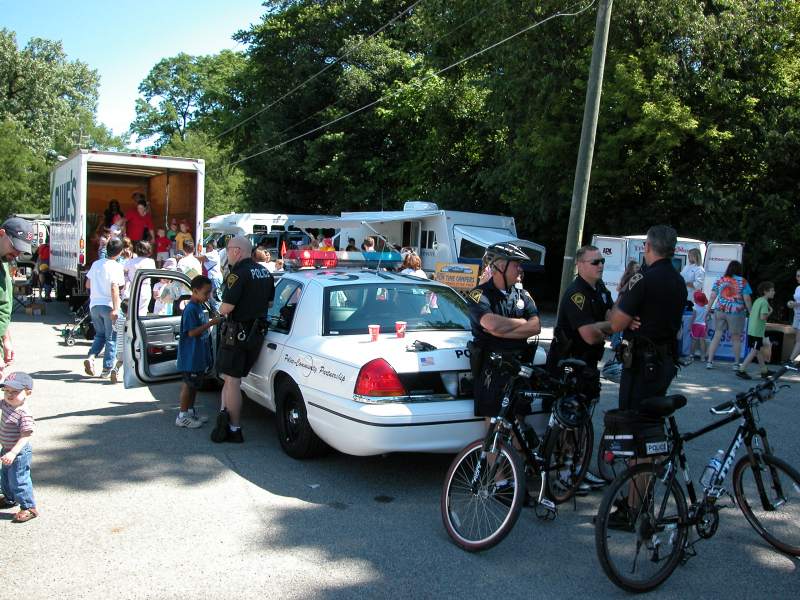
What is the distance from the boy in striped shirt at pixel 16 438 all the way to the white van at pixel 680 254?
11.7m

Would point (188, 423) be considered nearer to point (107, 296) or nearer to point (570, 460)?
point (107, 296)

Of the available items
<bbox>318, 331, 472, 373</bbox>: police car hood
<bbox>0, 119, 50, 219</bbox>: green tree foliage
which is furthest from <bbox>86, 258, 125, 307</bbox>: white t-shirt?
<bbox>0, 119, 50, 219</bbox>: green tree foliage

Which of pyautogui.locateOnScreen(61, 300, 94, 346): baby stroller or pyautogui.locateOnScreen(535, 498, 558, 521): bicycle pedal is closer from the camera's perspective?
pyautogui.locateOnScreen(535, 498, 558, 521): bicycle pedal

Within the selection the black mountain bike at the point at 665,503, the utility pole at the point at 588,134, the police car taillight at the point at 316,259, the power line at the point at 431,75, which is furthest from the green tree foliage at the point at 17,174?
the black mountain bike at the point at 665,503

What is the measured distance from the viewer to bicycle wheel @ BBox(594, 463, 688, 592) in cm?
377

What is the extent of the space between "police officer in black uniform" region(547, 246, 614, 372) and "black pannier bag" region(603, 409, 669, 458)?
84 cm

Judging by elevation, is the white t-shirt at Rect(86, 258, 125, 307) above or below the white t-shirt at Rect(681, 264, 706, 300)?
below

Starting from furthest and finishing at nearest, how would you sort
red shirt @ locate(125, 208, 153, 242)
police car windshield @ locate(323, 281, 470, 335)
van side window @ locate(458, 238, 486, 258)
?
van side window @ locate(458, 238, 486, 258) → red shirt @ locate(125, 208, 153, 242) → police car windshield @ locate(323, 281, 470, 335)

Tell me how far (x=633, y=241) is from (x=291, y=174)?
21.7 m

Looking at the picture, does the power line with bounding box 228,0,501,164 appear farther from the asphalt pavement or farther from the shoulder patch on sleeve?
the asphalt pavement

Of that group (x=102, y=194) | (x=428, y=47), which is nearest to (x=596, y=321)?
(x=102, y=194)

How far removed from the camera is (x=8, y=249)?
18.1ft

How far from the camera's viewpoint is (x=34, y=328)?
14.1 meters

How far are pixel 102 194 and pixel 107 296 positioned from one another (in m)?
8.83
